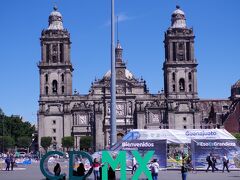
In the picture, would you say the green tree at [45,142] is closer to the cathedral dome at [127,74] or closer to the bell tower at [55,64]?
the bell tower at [55,64]

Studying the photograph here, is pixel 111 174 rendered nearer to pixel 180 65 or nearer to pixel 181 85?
pixel 180 65

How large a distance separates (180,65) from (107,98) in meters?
16.8

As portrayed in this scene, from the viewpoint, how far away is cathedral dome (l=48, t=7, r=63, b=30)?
119m

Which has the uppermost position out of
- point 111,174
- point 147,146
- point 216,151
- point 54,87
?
point 54,87

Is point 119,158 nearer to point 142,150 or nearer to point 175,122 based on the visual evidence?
point 142,150

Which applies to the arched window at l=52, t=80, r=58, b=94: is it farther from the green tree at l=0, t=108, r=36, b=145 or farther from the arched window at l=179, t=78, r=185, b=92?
the green tree at l=0, t=108, r=36, b=145

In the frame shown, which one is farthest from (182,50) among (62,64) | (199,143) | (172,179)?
(172,179)

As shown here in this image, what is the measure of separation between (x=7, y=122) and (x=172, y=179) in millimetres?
115270

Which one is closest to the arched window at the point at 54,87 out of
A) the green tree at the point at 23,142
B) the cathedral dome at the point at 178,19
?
the green tree at the point at 23,142

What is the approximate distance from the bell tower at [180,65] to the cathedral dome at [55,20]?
23.2 metres

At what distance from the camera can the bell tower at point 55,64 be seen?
116m

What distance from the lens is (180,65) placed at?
115438 mm

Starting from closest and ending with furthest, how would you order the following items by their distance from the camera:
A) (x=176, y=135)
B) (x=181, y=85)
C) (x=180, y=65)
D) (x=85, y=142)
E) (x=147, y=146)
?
(x=147, y=146) < (x=176, y=135) < (x=85, y=142) < (x=180, y=65) < (x=181, y=85)

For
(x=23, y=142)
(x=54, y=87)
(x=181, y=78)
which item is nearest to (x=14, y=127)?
(x=23, y=142)
